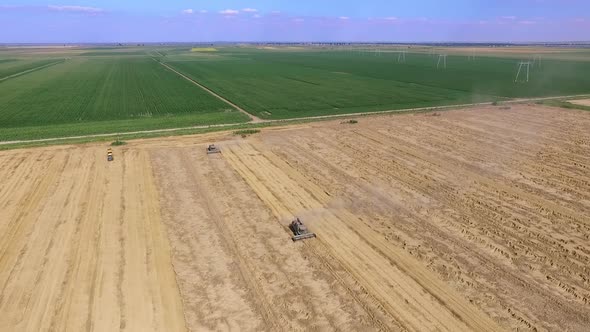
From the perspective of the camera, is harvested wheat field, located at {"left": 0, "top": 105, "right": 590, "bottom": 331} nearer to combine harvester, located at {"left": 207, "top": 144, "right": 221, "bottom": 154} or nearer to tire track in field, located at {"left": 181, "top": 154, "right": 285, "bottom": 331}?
tire track in field, located at {"left": 181, "top": 154, "right": 285, "bottom": 331}

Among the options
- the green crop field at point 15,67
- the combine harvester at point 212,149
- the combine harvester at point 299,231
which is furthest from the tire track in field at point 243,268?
the green crop field at point 15,67

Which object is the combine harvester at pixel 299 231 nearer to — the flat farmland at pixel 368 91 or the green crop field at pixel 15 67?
the flat farmland at pixel 368 91

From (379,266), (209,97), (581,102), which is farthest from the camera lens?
(209,97)

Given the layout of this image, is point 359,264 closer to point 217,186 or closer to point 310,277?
point 310,277

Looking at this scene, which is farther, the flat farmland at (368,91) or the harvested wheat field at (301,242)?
the flat farmland at (368,91)

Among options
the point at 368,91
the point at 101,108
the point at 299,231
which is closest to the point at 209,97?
the point at 101,108

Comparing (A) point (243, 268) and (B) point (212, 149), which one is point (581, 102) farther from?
(A) point (243, 268)
